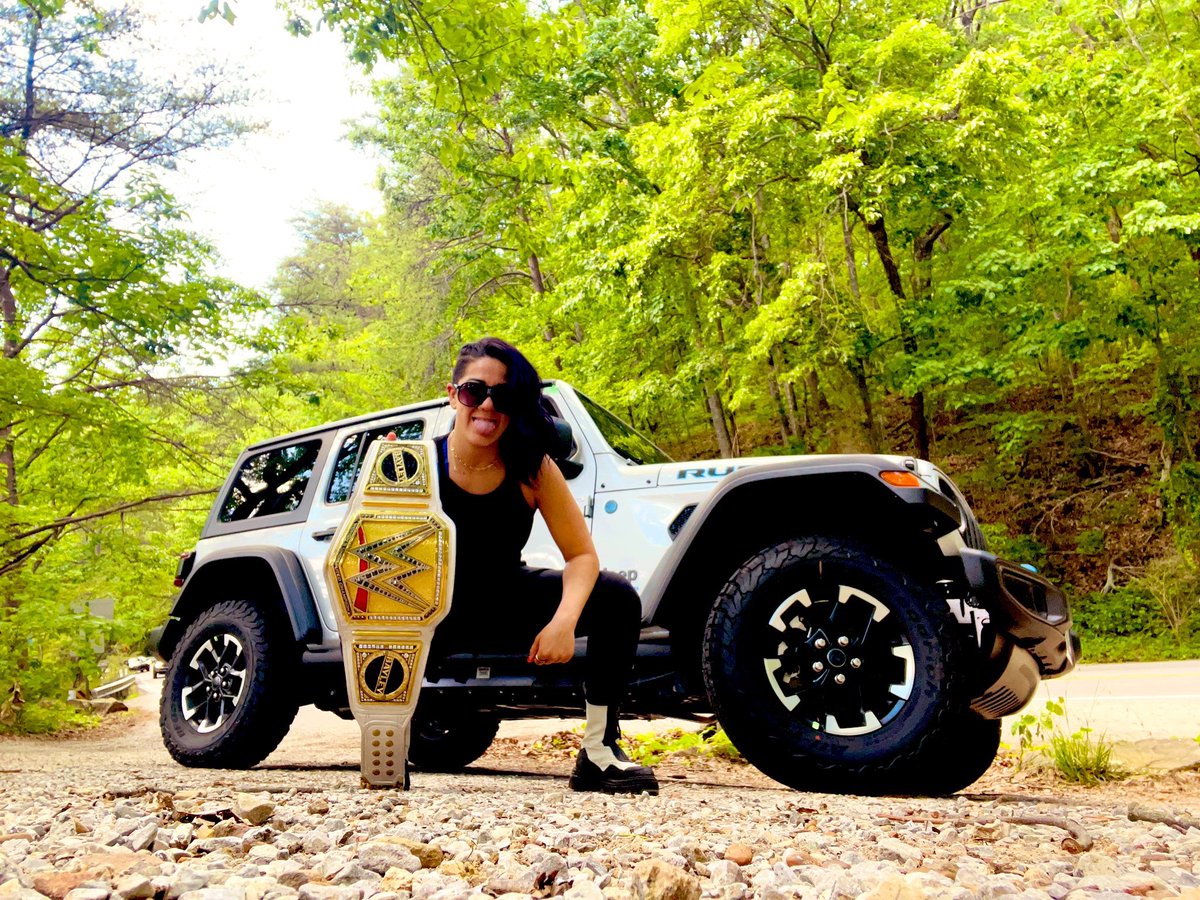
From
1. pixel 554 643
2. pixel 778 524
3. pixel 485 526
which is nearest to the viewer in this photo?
pixel 554 643

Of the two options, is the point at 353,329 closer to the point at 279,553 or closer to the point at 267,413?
the point at 267,413

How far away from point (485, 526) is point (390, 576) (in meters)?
0.54

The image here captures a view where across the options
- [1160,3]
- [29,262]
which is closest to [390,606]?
[29,262]

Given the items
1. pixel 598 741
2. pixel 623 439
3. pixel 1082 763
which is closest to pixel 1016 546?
pixel 1082 763

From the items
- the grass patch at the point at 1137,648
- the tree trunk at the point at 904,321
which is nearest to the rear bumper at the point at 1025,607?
the grass patch at the point at 1137,648

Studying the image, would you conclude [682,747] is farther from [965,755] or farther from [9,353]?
[9,353]

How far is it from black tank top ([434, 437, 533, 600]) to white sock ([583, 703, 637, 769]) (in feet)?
1.98

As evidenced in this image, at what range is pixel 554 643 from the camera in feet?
9.43

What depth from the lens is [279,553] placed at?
4.90 meters

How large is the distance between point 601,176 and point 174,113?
644 centimetres

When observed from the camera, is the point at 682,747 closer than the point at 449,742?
No

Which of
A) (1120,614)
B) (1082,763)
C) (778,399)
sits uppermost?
(778,399)

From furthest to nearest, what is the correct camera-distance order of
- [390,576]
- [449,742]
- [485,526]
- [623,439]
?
[449,742] < [623,439] < [485,526] < [390,576]

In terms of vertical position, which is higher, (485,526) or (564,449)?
(564,449)
